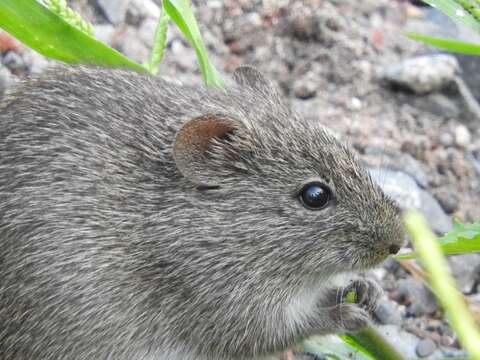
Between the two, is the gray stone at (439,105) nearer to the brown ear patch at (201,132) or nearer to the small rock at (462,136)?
the small rock at (462,136)

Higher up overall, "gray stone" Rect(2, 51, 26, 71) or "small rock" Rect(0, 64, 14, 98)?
"gray stone" Rect(2, 51, 26, 71)

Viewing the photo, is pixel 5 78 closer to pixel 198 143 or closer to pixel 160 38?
pixel 160 38

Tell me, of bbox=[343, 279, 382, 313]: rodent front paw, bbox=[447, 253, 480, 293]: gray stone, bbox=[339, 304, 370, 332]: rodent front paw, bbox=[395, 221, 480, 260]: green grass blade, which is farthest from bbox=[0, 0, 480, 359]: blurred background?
bbox=[395, 221, 480, 260]: green grass blade

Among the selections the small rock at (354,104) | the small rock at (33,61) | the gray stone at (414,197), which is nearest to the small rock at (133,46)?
the small rock at (33,61)

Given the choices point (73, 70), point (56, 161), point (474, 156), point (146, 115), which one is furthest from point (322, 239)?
point (474, 156)

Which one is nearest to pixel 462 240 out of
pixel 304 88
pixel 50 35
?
pixel 50 35

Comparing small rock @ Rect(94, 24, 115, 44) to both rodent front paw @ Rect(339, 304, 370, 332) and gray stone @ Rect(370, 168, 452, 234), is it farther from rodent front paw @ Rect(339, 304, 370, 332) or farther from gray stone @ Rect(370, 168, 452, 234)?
rodent front paw @ Rect(339, 304, 370, 332)
